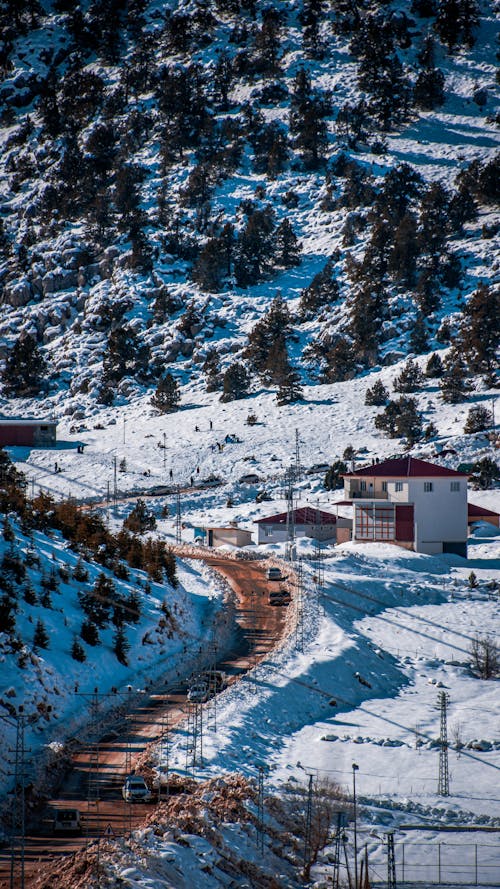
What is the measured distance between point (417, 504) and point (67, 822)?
47.6 m

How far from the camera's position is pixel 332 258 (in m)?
154

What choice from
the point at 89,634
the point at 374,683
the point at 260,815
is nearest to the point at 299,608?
the point at 374,683

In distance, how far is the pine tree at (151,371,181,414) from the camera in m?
121

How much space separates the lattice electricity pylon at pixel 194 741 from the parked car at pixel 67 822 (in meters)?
5.07

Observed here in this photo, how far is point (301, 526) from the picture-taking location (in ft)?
245

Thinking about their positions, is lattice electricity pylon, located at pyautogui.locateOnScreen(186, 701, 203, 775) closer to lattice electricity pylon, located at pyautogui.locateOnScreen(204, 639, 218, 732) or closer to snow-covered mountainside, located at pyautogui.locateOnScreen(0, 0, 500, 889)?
lattice electricity pylon, located at pyautogui.locateOnScreen(204, 639, 218, 732)

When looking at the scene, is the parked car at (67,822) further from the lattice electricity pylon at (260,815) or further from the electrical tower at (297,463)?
the electrical tower at (297,463)

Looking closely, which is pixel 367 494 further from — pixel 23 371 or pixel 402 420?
pixel 23 371

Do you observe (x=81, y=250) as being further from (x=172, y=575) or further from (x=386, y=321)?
(x=172, y=575)

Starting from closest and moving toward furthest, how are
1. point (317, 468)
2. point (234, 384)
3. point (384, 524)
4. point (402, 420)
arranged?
1. point (384, 524)
2. point (317, 468)
3. point (402, 420)
4. point (234, 384)

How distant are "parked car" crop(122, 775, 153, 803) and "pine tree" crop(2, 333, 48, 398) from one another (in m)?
119

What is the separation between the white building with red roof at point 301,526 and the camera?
74.6m

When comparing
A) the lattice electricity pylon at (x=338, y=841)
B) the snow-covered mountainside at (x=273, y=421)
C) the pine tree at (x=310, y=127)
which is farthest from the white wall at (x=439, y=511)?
the pine tree at (x=310, y=127)

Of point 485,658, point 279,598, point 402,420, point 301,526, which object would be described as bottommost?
point 402,420
